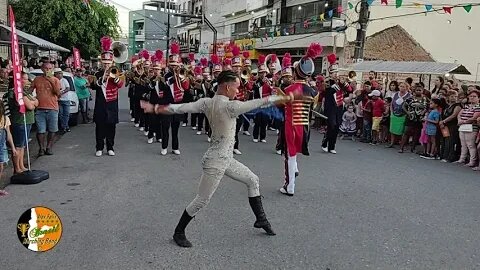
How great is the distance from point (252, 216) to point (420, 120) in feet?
23.2

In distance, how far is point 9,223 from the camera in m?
4.97

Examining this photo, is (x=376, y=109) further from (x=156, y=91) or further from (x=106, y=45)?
(x=106, y=45)

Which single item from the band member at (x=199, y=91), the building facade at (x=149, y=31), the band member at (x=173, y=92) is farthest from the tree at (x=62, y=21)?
the building facade at (x=149, y=31)

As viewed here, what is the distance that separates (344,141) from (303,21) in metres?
19.1

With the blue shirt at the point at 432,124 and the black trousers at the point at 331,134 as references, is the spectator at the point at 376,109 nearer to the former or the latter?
the blue shirt at the point at 432,124

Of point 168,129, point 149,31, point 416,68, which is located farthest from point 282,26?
point 149,31

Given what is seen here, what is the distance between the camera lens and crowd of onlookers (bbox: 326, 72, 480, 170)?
9.60m

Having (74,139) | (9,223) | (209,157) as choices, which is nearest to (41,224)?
(209,157)

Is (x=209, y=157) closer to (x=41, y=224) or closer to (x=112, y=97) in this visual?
(x=41, y=224)

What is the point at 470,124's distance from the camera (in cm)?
946

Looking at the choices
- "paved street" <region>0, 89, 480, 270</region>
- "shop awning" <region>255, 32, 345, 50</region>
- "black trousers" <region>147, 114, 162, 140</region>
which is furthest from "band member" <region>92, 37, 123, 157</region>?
"shop awning" <region>255, 32, 345, 50</region>

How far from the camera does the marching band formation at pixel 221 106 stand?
14.8 ft

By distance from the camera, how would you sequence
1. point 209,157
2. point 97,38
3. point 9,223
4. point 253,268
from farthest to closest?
1. point 97,38
2. point 9,223
3. point 209,157
4. point 253,268

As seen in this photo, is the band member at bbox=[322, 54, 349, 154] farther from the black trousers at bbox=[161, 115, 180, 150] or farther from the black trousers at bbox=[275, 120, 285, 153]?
the black trousers at bbox=[161, 115, 180, 150]
